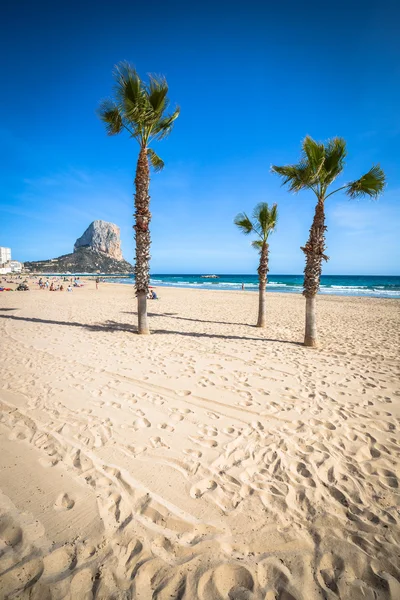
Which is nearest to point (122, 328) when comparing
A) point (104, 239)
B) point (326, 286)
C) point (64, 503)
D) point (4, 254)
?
point (64, 503)

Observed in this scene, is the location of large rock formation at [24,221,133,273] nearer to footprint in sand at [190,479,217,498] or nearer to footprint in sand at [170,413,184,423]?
footprint in sand at [170,413,184,423]

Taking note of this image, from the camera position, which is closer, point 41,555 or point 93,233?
point 41,555

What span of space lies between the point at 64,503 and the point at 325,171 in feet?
31.5

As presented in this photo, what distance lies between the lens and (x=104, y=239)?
148 m

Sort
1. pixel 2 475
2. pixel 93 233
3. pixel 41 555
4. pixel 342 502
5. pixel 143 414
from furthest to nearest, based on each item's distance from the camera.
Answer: pixel 93 233, pixel 143 414, pixel 2 475, pixel 342 502, pixel 41 555

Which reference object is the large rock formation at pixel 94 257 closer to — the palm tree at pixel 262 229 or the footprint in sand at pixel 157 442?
the palm tree at pixel 262 229

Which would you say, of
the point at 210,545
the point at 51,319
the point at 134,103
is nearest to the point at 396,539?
the point at 210,545

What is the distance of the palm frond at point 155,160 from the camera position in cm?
975

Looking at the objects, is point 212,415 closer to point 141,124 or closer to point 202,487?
point 202,487

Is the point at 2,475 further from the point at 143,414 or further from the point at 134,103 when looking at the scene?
the point at 134,103

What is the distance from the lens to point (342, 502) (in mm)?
2596

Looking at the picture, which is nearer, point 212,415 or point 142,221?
point 212,415

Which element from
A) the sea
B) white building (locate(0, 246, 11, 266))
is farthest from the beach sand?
white building (locate(0, 246, 11, 266))

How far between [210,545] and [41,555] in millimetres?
1468
